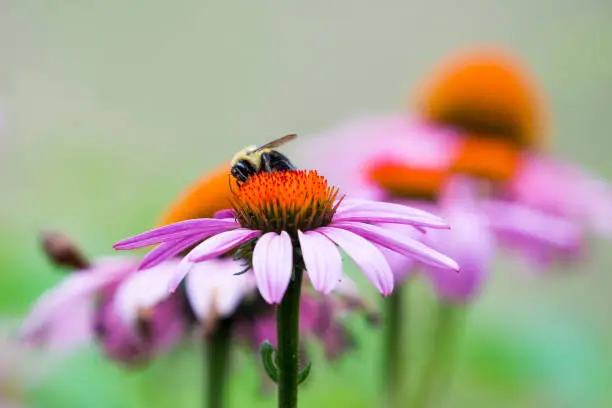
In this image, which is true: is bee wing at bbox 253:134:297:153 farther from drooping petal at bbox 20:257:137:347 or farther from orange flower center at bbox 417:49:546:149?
orange flower center at bbox 417:49:546:149

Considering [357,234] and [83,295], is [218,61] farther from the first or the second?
[357,234]

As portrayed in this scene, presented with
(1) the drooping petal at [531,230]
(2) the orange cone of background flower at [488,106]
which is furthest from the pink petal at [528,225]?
(2) the orange cone of background flower at [488,106]

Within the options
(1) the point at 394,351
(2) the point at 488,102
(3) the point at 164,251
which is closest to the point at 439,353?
(1) the point at 394,351

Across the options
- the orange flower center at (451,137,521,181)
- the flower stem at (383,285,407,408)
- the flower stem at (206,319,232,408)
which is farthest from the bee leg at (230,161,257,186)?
the orange flower center at (451,137,521,181)

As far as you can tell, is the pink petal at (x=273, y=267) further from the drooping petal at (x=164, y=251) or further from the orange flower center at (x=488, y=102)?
the orange flower center at (x=488, y=102)

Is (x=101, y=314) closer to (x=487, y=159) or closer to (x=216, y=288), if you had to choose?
(x=216, y=288)

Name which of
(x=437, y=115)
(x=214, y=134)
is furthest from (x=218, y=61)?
(x=437, y=115)
